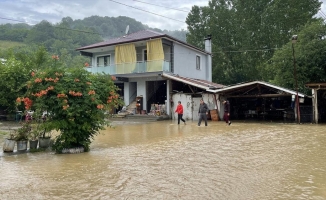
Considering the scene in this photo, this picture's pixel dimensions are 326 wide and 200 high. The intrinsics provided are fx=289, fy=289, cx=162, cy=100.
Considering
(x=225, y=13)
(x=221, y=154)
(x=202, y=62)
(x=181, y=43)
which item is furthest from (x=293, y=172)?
(x=225, y=13)

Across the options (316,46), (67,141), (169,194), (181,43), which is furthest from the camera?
(181,43)

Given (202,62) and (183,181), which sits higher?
(202,62)

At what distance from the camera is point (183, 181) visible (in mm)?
5969

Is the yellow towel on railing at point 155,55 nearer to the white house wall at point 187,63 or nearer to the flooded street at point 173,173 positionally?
the white house wall at point 187,63

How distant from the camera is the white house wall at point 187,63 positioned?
25.6 meters

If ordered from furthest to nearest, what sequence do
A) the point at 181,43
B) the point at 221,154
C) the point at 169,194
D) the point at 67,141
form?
1. the point at 181,43
2. the point at 67,141
3. the point at 221,154
4. the point at 169,194

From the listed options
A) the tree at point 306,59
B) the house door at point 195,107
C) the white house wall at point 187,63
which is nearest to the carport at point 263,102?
the tree at point 306,59

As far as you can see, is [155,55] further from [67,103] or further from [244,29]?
[244,29]

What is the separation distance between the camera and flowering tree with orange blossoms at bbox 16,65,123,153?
9.27 meters

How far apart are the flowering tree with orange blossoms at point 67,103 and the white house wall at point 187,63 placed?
53.2ft

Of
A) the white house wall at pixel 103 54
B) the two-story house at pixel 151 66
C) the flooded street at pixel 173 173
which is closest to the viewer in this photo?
the flooded street at pixel 173 173

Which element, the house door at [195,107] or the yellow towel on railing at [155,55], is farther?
the yellow towel on railing at [155,55]

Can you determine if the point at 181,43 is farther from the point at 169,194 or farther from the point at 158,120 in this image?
the point at 169,194

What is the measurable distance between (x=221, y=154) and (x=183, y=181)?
10.2ft
